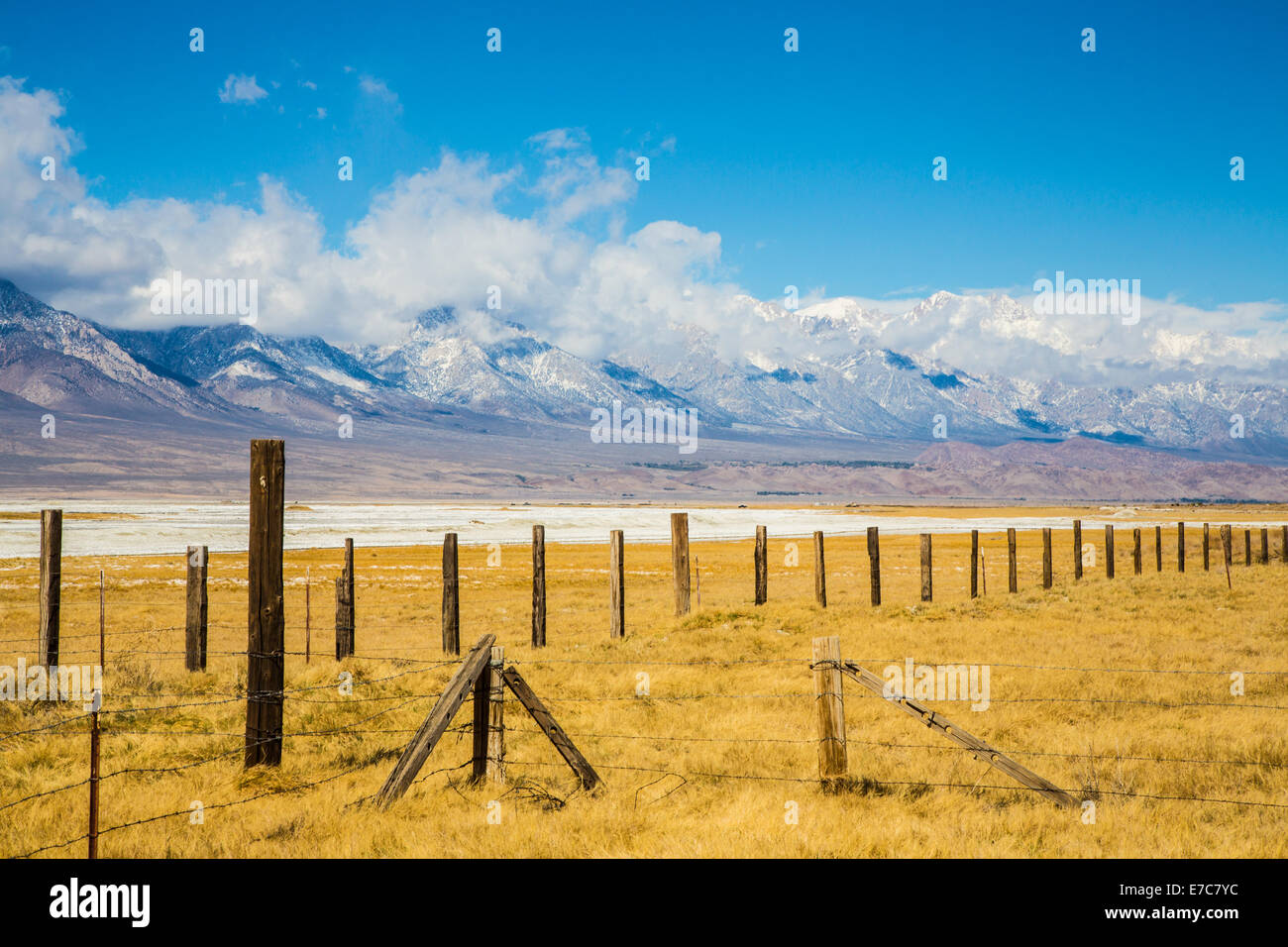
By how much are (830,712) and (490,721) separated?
3.11 metres

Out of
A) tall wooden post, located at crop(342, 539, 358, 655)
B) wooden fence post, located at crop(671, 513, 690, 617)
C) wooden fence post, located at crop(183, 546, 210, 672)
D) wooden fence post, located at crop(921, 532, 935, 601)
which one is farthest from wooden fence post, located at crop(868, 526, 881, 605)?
wooden fence post, located at crop(183, 546, 210, 672)

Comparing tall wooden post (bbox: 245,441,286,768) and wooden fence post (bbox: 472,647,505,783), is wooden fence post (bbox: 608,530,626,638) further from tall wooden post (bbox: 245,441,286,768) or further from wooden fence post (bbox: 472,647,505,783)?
tall wooden post (bbox: 245,441,286,768)

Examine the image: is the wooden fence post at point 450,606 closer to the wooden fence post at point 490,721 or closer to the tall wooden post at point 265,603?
the tall wooden post at point 265,603

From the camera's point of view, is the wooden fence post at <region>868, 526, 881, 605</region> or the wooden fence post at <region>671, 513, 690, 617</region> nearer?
the wooden fence post at <region>671, 513, 690, 617</region>

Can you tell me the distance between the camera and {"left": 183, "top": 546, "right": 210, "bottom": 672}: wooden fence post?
1385 centimetres

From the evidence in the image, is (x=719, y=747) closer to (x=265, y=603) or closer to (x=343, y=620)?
(x=265, y=603)

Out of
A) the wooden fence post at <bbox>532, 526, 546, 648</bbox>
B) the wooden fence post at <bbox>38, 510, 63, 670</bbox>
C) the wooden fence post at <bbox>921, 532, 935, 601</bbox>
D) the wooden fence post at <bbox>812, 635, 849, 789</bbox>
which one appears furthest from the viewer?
the wooden fence post at <bbox>921, 532, 935, 601</bbox>

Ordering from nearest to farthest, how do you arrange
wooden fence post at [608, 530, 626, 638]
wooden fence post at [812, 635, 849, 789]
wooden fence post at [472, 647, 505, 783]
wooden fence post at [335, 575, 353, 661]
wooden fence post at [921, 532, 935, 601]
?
1. wooden fence post at [812, 635, 849, 789]
2. wooden fence post at [472, 647, 505, 783]
3. wooden fence post at [335, 575, 353, 661]
4. wooden fence post at [608, 530, 626, 638]
5. wooden fence post at [921, 532, 935, 601]

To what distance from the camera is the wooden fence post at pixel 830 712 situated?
7.69 meters

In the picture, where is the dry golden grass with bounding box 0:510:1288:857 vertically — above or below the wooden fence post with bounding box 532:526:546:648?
below

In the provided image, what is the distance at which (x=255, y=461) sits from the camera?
838 centimetres

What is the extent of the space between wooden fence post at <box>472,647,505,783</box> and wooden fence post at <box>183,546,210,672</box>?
773 centimetres
